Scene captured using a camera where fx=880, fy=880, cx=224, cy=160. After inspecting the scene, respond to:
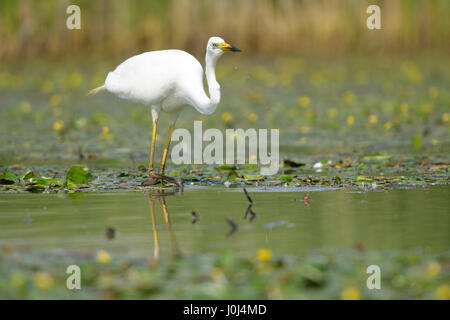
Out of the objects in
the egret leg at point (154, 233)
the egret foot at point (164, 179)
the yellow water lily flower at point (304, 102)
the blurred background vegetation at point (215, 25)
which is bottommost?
the egret leg at point (154, 233)

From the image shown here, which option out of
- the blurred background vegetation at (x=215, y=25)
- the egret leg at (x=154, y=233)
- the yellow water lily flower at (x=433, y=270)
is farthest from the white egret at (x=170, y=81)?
the blurred background vegetation at (x=215, y=25)

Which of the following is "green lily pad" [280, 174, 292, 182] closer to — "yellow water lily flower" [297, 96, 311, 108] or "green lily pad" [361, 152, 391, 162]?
"green lily pad" [361, 152, 391, 162]

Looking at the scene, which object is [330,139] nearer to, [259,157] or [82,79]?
[259,157]

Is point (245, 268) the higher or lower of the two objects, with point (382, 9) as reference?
lower

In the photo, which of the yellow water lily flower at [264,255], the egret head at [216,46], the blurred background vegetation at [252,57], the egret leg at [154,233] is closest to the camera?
the yellow water lily flower at [264,255]

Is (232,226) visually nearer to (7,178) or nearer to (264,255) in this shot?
(264,255)

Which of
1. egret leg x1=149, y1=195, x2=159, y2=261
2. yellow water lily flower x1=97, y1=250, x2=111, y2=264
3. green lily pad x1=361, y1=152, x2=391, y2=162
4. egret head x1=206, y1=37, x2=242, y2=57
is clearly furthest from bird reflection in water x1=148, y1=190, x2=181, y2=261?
green lily pad x1=361, y1=152, x2=391, y2=162

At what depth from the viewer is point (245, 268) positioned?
200 inches

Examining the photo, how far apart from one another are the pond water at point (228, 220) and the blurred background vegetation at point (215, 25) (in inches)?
464

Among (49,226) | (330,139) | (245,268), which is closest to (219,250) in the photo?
(245,268)

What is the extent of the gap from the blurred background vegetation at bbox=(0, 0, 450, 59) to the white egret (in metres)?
10.3

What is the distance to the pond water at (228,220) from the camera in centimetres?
578

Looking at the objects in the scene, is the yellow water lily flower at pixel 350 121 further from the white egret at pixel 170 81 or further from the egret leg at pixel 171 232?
the egret leg at pixel 171 232

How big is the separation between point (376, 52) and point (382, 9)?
1.77 metres
